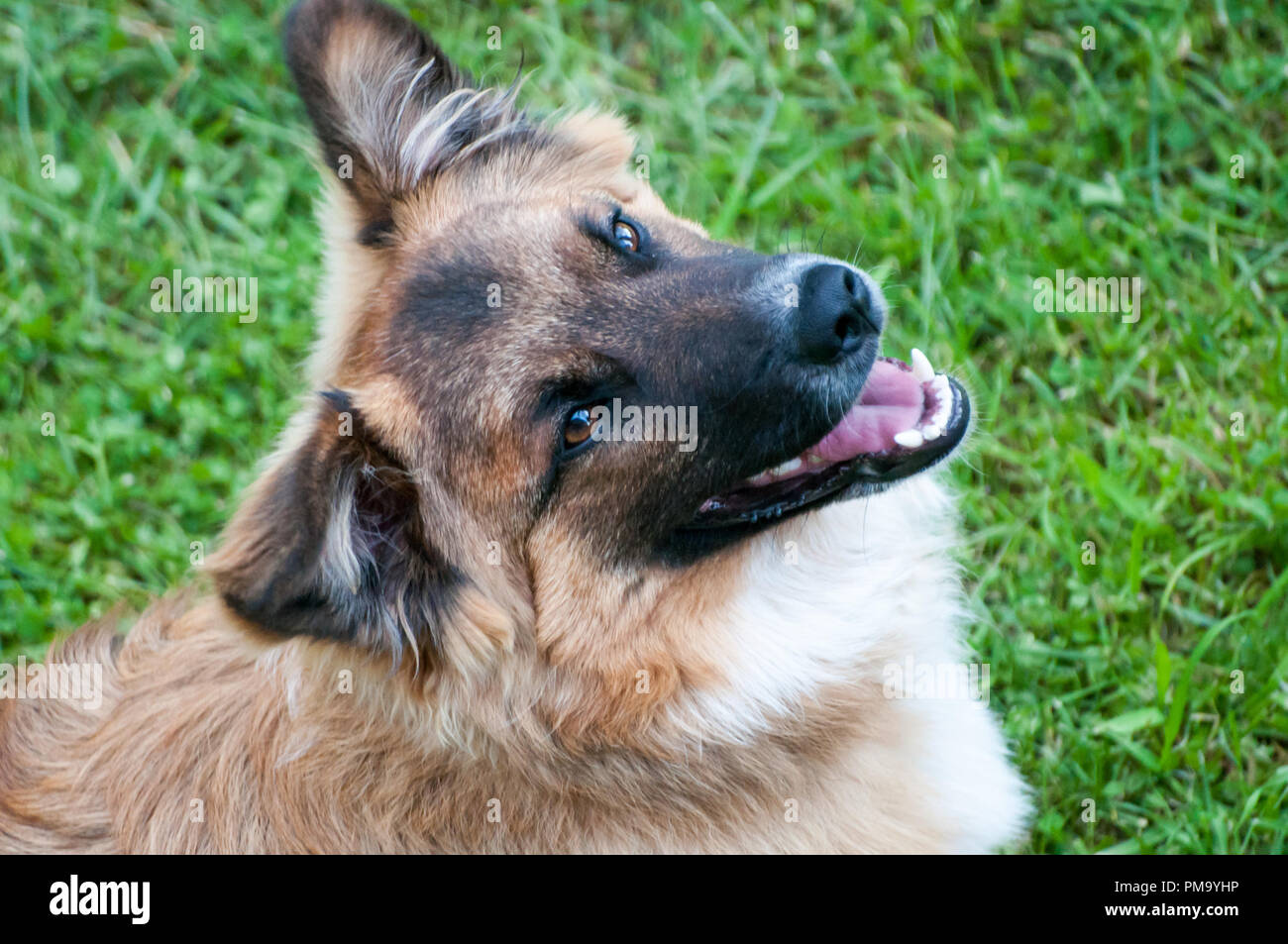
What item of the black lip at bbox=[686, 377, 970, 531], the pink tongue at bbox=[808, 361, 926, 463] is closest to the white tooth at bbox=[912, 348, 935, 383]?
the pink tongue at bbox=[808, 361, 926, 463]

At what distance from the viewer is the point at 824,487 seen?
396 cm

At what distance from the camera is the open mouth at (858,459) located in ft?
13.0

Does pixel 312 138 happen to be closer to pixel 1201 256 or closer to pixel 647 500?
pixel 647 500

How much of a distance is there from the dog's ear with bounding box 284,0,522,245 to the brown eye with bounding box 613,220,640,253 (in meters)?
0.68

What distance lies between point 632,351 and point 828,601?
44.1 inches

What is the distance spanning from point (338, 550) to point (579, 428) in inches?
38.2

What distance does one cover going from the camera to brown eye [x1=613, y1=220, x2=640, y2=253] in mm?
4215

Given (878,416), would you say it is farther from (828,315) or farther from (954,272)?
(954,272)

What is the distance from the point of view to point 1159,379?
Answer: 5742mm

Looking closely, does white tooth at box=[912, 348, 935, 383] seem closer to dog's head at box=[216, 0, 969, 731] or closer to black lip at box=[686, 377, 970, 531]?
dog's head at box=[216, 0, 969, 731]

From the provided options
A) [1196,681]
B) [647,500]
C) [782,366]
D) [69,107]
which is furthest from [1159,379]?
[69,107]

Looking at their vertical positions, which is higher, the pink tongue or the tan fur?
the pink tongue

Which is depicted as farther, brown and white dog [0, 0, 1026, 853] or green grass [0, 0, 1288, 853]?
green grass [0, 0, 1288, 853]

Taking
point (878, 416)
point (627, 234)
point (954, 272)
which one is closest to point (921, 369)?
point (878, 416)
